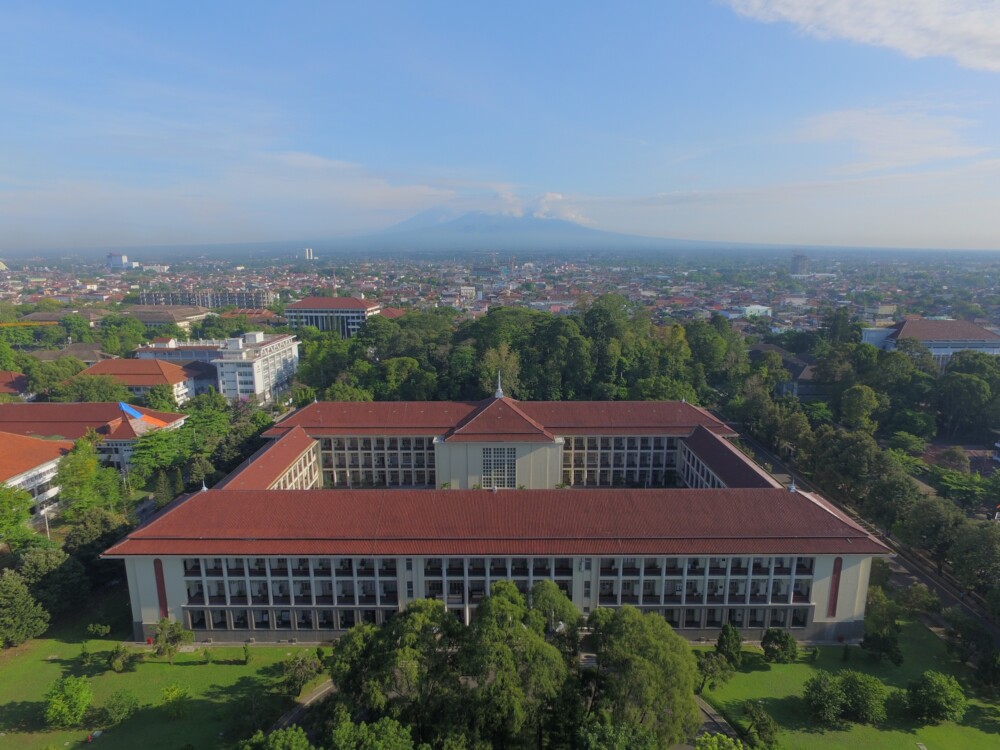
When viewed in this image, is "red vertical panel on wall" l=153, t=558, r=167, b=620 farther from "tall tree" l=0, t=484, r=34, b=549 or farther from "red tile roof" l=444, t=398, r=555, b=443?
"red tile roof" l=444, t=398, r=555, b=443

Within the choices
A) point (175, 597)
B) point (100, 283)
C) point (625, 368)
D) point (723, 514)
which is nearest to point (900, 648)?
point (723, 514)

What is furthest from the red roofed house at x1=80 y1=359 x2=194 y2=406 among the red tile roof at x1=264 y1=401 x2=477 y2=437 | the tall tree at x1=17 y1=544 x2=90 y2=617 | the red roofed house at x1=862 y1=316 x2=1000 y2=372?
the red roofed house at x1=862 y1=316 x2=1000 y2=372

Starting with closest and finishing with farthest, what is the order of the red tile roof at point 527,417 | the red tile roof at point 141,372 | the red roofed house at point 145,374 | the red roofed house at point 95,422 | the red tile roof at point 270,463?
the red tile roof at point 270,463, the red tile roof at point 527,417, the red roofed house at point 95,422, the red roofed house at point 145,374, the red tile roof at point 141,372

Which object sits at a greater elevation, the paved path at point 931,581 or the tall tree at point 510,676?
the tall tree at point 510,676

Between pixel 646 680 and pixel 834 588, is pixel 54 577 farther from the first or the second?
pixel 834 588

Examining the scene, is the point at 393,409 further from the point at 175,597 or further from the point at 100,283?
the point at 100,283

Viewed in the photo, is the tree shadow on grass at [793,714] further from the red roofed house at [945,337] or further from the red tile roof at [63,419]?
the red roofed house at [945,337]

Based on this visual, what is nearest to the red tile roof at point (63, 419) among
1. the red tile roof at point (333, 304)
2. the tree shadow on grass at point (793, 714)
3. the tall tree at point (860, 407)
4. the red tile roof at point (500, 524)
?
the red tile roof at point (500, 524)

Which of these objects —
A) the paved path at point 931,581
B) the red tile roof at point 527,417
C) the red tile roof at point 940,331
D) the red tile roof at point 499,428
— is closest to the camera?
the paved path at point 931,581
